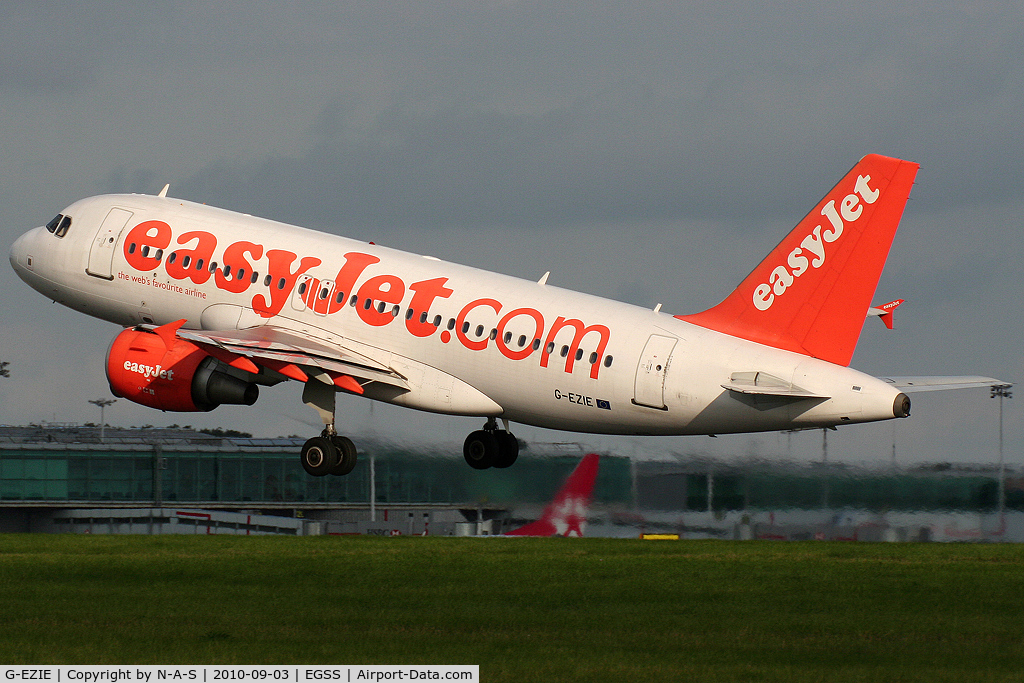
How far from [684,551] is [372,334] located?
36.3 feet

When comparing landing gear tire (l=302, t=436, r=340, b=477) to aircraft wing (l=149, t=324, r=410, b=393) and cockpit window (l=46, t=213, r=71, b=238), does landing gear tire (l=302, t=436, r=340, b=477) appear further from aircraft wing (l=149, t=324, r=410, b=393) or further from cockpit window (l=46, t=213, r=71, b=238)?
cockpit window (l=46, t=213, r=71, b=238)

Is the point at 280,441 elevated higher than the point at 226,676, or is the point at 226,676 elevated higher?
the point at 280,441

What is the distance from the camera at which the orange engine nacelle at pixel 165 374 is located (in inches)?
1540

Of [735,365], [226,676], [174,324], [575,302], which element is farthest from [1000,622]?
[174,324]

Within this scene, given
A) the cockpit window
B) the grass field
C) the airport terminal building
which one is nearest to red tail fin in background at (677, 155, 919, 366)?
the grass field

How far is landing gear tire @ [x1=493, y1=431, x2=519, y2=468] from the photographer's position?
43.9 meters

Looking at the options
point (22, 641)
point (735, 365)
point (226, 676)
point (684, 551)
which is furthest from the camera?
point (684, 551)

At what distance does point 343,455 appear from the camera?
133 ft

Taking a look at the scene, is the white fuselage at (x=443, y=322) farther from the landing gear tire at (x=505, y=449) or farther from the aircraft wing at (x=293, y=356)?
the landing gear tire at (x=505, y=449)

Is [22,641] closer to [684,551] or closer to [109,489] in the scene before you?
[684,551]

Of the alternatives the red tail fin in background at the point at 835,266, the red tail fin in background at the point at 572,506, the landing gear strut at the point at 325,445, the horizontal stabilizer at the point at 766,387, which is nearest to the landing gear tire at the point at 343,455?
the landing gear strut at the point at 325,445

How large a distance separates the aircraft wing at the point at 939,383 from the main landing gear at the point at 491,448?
13003mm

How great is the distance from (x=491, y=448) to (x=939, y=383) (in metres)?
14.4

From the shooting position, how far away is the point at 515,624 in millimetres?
29219
